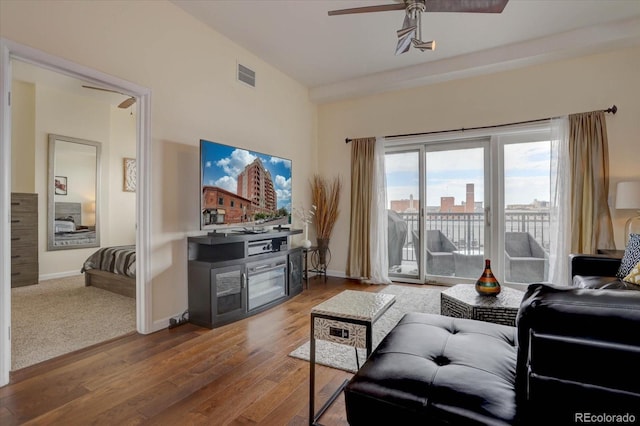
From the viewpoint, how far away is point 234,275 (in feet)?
9.62

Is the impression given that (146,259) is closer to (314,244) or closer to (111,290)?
(111,290)

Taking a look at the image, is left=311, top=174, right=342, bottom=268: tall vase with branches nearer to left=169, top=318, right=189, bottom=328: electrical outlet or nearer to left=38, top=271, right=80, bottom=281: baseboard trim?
left=169, top=318, right=189, bottom=328: electrical outlet

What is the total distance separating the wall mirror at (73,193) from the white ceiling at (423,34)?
3.45 m

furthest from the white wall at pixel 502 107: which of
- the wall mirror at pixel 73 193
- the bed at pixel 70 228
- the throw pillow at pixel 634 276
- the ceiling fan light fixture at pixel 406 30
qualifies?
A: the bed at pixel 70 228

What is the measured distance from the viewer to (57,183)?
4773 mm

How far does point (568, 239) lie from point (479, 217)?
3.20ft

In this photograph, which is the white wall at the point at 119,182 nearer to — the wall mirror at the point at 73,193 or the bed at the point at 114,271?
the wall mirror at the point at 73,193

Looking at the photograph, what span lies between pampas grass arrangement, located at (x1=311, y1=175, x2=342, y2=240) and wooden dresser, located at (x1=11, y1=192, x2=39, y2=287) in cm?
405

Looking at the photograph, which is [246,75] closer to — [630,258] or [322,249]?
[322,249]

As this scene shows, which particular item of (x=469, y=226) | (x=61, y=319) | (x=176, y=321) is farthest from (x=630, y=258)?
(x=61, y=319)

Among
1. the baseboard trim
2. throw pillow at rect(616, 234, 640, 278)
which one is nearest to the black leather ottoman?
throw pillow at rect(616, 234, 640, 278)

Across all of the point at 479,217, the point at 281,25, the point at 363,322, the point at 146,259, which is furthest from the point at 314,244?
the point at 363,322

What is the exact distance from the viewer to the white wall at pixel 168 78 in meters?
2.13

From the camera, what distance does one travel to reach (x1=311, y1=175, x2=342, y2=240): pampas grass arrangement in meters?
4.79
